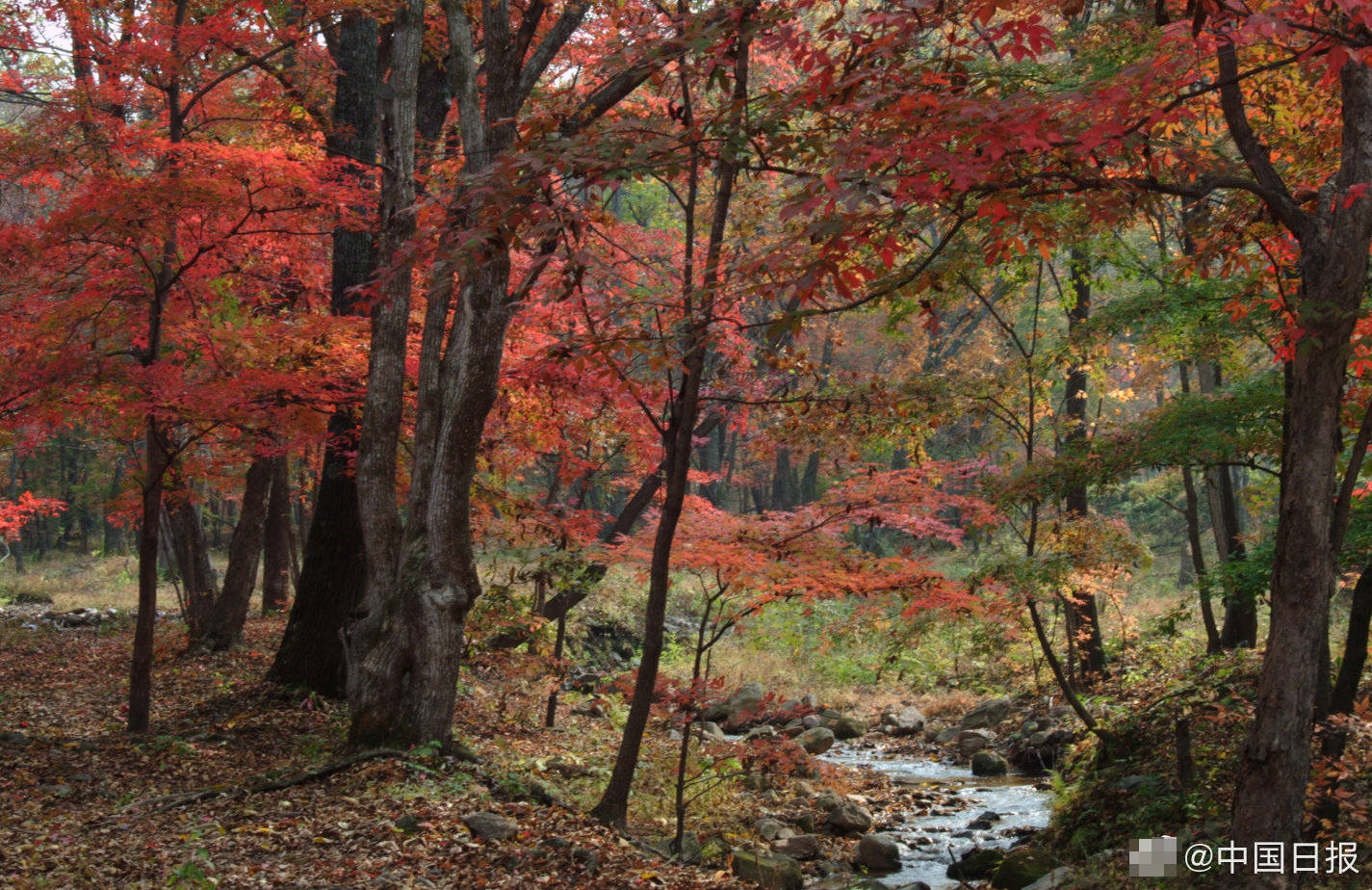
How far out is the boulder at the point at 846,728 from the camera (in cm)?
1166

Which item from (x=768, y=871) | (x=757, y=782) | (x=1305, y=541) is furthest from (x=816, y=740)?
(x=1305, y=541)

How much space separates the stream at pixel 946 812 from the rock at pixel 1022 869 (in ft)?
1.40

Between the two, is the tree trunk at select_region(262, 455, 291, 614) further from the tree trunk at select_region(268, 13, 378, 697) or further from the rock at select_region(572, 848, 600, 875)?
the rock at select_region(572, 848, 600, 875)

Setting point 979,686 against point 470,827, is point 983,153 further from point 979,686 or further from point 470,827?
point 979,686

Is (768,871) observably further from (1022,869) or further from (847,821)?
(847,821)

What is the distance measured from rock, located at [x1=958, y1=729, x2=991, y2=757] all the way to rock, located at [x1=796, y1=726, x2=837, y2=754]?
151cm

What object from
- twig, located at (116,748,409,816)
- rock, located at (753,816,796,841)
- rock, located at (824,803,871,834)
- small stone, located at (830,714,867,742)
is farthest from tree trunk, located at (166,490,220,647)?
small stone, located at (830,714,867,742)

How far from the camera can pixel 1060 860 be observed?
593cm

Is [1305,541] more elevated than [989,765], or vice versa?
[1305,541]

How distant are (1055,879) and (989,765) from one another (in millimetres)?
4151

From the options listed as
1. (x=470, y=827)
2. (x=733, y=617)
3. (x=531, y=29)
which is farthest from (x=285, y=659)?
(x=531, y=29)

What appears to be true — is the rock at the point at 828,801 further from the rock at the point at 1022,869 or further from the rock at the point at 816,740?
the rock at the point at 816,740

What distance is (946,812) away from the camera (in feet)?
26.2

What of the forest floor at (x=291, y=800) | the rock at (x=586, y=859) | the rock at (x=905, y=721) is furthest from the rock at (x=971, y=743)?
the rock at (x=586, y=859)
